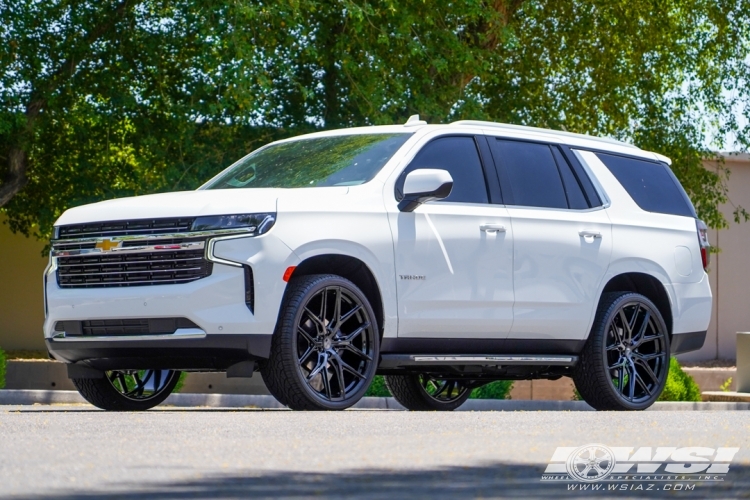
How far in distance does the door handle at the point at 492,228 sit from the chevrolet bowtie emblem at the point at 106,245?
2562mm

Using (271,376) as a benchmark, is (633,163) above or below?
above

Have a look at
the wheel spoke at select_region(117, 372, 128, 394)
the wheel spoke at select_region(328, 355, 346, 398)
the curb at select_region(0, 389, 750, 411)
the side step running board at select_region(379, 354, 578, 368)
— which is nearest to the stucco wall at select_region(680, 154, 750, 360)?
the curb at select_region(0, 389, 750, 411)

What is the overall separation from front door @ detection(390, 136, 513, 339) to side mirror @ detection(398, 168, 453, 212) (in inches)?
8.1

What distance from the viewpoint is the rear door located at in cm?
1016

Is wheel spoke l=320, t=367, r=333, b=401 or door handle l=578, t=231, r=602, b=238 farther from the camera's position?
door handle l=578, t=231, r=602, b=238

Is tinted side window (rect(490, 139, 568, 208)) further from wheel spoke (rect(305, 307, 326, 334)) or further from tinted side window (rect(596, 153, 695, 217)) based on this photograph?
wheel spoke (rect(305, 307, 326, 334))

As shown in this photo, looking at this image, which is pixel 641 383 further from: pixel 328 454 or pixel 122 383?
pixel 328 454

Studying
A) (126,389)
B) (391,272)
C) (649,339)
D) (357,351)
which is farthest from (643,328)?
(126,389)

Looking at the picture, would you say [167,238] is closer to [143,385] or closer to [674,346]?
[143,385]

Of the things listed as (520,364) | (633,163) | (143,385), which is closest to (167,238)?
(143,385)

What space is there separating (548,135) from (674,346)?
1989 mm

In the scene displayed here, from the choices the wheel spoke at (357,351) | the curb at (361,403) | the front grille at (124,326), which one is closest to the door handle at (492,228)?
the wheel spoke at (357,351)

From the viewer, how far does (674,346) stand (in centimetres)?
1127

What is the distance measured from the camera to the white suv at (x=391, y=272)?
8664mm
